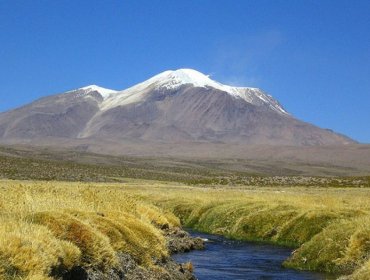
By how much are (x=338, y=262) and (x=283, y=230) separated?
11938 millimetres

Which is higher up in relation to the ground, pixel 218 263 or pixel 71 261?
pixel 71 261

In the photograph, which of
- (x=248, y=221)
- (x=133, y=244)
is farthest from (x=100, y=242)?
(x=248, y=221)

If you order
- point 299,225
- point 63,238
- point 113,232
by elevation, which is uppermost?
point 63,238

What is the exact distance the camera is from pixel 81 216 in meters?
19.0

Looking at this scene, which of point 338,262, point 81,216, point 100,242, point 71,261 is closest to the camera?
point 71,261

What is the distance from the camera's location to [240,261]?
89.0 ft

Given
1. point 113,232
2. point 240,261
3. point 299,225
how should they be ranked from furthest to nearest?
point 299,225
point 240,261
point 113,232

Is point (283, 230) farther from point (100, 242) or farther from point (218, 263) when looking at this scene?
point (100, 242)

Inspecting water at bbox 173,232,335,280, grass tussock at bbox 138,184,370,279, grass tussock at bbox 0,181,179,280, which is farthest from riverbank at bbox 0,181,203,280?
grass tussock at bbox 138,184,370,279

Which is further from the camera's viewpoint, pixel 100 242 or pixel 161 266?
pixel 161 266

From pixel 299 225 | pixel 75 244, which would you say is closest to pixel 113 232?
pixel 75 244

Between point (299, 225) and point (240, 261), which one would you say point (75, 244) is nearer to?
point (240, 261)

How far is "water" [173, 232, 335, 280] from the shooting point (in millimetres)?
22938

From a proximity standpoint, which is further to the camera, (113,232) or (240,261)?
(240,261)
